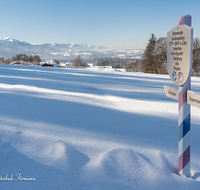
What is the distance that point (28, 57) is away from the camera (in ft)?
263

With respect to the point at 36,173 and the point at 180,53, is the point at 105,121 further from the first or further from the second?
the point at 180,53

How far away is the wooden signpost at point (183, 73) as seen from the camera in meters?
1.33

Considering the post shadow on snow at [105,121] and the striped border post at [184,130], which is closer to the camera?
the striped border post at [184,130]

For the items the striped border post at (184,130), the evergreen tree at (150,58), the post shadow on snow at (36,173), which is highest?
the evergreen tree at (150,58)

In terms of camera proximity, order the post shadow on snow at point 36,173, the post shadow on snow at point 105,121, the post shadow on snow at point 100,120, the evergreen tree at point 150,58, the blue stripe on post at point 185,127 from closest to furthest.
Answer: the post shadow on snow at point 36,173, the blue stripe on post at point 185,127, the post shadow on snow at point 105,121, the post shadow on snow at point 100,120, the evergreen tree at point 150,58

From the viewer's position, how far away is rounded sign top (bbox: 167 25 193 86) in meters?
1.31

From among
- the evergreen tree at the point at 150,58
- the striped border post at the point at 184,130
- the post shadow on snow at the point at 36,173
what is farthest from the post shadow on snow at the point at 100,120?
the evergreen tree at the point at 150,58

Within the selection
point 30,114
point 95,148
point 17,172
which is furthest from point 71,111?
point 17,172

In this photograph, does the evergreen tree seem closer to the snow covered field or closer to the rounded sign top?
the snow covered field

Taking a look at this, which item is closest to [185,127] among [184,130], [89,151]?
[184,130]

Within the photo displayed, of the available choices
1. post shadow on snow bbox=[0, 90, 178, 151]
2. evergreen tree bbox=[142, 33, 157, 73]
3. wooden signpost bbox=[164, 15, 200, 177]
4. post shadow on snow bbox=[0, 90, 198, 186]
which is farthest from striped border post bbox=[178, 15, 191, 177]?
evergreen tree bbox=[142, 33, 157, 73]

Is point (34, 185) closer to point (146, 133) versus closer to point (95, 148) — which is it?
point (95, 148)

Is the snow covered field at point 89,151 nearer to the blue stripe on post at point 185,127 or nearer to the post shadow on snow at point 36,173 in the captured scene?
the post shadow on snow at point 36,173

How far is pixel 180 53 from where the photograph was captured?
139 centimetres
